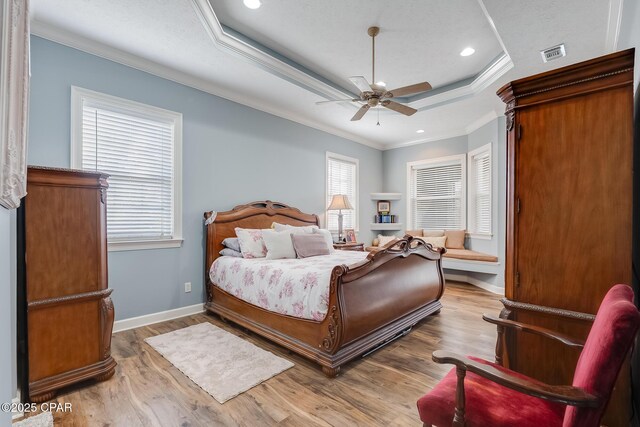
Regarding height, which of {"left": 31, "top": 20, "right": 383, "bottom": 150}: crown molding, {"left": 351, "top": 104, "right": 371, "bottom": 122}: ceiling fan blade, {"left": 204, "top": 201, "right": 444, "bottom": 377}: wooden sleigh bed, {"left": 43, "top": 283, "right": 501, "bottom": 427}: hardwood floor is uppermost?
{"left": 31, "top": 20, "right": 383, "bottom": 150}: crown molding

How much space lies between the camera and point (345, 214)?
5.98m

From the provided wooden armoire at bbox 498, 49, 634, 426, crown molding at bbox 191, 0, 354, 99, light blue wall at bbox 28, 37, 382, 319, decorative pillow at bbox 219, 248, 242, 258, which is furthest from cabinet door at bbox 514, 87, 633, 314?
light blue wall at bbox 28, 37, 382, 319

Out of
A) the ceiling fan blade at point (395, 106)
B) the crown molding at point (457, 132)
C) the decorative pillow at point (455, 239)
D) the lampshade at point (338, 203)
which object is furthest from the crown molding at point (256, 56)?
the decorative pillow at point (455, 239)

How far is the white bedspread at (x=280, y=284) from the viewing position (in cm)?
236

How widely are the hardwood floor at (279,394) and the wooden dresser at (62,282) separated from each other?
0.68 ft

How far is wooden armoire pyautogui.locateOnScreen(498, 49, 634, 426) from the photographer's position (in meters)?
1.36

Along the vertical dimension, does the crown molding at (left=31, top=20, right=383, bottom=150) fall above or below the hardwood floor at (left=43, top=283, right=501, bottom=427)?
above

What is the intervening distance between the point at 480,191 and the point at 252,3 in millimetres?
4633

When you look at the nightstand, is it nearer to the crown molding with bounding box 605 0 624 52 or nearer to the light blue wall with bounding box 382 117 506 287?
the light blue wall with bounding box 382 117 506 287

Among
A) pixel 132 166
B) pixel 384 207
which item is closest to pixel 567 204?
pixel 132 166

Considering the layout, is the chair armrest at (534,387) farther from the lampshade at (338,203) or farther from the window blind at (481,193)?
the window blind at (481,193)

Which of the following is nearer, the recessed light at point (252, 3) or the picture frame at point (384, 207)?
the recessed light at point (252, 3)

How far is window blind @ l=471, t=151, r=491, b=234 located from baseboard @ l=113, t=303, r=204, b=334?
4688mm

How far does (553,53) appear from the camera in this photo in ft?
9.43
